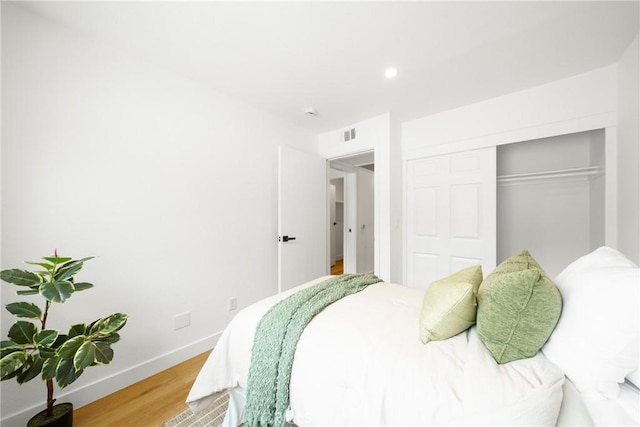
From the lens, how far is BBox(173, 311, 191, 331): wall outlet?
79.0 inches

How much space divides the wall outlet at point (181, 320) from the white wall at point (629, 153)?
11.1 feet

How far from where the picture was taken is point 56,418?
1232 mm

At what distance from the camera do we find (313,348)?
3.45 ft

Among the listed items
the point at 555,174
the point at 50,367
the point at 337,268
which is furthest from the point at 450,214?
the point at 50,367

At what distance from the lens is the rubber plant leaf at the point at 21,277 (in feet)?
3.47

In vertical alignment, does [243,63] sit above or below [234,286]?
above

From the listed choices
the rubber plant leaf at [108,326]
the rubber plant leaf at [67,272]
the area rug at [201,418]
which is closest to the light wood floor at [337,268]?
the area rug at [201,418]

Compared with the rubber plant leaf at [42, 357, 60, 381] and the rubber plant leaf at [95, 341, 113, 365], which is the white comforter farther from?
the rubber plant leaf at [42, 357, 60, 381]

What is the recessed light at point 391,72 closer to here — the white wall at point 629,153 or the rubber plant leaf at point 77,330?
the white wall at point 629,153

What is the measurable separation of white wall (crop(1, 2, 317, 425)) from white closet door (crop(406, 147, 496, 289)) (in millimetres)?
1945

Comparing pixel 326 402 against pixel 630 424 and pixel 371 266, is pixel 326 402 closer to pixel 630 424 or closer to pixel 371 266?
pixel 630 424

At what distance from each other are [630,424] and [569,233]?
107 inches

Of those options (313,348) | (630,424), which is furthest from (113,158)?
(630,424)

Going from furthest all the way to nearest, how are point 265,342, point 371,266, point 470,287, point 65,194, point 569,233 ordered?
point 371,266 → point 569,233 → point 65,194 → point 265,342 → point 470,287
